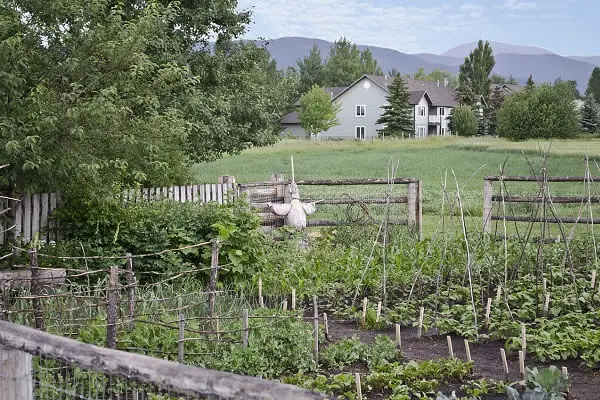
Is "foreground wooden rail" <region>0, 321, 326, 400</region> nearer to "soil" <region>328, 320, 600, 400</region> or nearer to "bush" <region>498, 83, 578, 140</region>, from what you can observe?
"soil" <region>328, 320, 600, 400</region>

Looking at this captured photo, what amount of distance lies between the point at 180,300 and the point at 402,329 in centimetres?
235

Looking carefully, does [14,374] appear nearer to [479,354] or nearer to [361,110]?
[479,354]

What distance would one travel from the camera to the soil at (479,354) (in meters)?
6.40

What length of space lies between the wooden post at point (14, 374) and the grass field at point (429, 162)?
1455 cm

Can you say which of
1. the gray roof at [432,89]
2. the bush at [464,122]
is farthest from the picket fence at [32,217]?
the gray roof at [432,89]

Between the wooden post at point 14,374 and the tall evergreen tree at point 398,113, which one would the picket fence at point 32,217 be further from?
the tall evergreen tree at point 398,113

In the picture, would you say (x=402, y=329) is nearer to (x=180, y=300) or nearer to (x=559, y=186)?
(x=180, y=300)

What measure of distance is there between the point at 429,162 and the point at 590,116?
7.41m

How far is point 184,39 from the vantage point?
1769 cm

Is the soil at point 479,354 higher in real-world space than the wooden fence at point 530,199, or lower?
lower

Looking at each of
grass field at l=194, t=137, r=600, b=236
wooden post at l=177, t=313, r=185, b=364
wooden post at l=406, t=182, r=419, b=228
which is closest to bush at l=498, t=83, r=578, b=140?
grass field at l=194, t=137, r=600, b=236

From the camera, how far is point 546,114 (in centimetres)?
2612

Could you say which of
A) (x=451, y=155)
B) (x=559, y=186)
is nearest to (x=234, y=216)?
(x=559, y=186)

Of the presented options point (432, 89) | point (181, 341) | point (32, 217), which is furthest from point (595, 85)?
point (181, 341)
